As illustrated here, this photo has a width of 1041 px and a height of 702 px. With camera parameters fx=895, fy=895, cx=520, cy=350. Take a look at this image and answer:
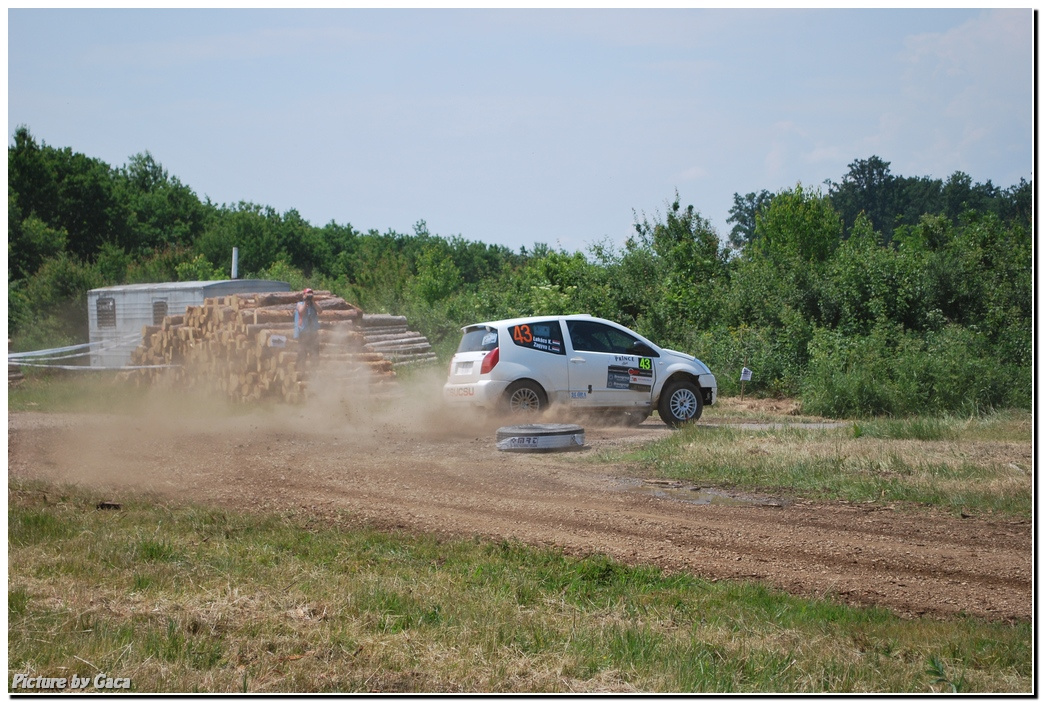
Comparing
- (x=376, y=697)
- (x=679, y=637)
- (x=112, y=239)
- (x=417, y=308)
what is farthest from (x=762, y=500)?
(x=112, y=239)

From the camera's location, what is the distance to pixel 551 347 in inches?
524

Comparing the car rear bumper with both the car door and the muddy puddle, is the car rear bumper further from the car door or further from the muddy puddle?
the muddy puddle

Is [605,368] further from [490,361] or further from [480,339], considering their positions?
[480,339]

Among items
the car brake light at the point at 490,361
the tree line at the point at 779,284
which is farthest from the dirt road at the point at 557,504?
the tree line at the point at 779,284

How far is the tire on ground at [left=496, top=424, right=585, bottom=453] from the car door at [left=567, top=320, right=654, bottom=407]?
2068mm

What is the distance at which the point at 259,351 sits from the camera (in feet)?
58.5

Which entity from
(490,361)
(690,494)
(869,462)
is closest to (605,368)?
(490,361)

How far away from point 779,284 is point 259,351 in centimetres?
1226

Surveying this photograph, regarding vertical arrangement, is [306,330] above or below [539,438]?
above

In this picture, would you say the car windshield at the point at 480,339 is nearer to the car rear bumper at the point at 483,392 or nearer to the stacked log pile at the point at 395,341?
the car rear bumper at the point at 483,392

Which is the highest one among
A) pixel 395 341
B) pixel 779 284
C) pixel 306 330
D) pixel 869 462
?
pixel 779 284

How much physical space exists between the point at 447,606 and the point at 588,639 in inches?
37.9

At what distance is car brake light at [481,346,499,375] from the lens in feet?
42.5

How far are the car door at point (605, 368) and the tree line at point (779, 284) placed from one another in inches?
179
